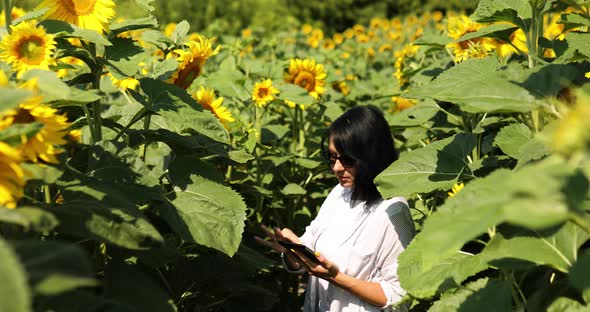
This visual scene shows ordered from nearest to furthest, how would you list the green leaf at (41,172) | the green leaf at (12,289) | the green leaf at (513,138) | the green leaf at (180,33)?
the green leaf at (12,289)
the green leaf at (41,172)
the green leaf at (513,138)
the green leaf at (180,33)

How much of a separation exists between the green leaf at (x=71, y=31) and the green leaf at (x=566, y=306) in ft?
3.61

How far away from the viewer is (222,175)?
203 cm

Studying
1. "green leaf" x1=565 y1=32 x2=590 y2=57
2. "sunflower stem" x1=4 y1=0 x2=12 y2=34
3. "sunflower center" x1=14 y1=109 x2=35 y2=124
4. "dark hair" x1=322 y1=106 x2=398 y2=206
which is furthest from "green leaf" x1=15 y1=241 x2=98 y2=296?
"dark hair" x1=322 y1=106 x2=398 y2=206

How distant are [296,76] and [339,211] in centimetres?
113

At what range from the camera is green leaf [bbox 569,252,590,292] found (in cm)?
108

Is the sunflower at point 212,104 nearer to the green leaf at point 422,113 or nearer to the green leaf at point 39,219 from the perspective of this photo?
the green leaf at point 422,113

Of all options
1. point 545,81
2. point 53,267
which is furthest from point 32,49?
point 545,81

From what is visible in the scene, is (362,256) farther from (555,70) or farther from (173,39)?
(555,70)

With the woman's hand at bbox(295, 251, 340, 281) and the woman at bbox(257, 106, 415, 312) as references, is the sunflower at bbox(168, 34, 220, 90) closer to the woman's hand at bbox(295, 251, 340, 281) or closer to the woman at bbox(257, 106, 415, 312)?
the woman at bbox(257, 106, 415, 312)

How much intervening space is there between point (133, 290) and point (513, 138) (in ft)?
3.26

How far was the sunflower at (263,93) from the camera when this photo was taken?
301 centimetres

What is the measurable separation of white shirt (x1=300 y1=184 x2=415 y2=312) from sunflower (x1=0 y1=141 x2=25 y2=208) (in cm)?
135

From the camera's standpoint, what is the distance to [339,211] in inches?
96.7

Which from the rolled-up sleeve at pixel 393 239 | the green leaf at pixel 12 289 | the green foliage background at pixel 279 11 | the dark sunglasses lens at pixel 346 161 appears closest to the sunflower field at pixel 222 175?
the green leaf at pixel 12 289
